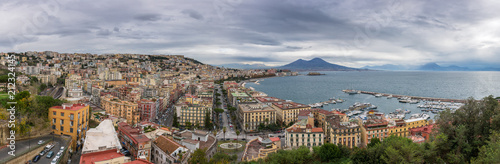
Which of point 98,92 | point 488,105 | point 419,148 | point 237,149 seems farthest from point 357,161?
point 98,92

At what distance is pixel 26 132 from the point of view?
43.1 feet

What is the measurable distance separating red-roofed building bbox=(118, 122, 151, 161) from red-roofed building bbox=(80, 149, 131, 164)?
1.33m

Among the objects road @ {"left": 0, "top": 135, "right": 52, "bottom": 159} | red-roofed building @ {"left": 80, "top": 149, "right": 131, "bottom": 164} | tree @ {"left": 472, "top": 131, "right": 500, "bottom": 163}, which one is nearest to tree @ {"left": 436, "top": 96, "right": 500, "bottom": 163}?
tree @ {"left": 472, "top": 131, "right": 500, "bottom": 163}

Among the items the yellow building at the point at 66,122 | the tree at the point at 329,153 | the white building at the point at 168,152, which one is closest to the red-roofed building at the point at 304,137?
the tree at the point at 329,153

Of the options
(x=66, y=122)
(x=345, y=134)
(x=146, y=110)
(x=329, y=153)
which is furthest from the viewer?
(x=146, y=110)

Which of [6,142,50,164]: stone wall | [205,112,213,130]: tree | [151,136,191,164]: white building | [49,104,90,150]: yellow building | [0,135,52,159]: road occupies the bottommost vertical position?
[205,112,213,130]: tree

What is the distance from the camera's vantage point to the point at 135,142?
14.7 meters

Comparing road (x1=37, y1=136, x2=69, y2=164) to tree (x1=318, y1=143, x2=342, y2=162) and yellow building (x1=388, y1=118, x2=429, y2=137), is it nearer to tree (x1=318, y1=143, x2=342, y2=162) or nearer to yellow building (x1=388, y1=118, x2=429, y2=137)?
tree (x1=318, y1=143, x2=342, y2=162)

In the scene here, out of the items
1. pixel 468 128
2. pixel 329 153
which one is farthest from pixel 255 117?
pixel 468 128

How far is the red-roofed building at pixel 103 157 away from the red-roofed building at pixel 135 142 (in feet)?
4.36

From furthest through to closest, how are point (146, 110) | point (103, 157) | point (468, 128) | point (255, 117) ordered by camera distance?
point (146, 110) → point (255, 117) → point (468, 128) → point (103, 157)

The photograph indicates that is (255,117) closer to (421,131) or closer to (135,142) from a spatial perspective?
(421,131)

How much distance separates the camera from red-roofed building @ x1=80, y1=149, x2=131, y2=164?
11344mm

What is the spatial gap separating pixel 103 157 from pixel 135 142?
2896 millimetres
